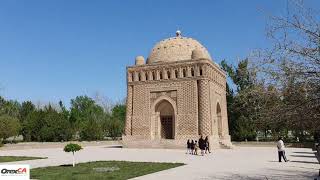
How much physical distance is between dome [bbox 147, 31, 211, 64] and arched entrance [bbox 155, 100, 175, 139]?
4.04 metres

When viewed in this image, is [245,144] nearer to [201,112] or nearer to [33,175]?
[201,112]

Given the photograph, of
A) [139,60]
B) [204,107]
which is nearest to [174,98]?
[204,107]

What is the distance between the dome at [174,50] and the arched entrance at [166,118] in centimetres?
404

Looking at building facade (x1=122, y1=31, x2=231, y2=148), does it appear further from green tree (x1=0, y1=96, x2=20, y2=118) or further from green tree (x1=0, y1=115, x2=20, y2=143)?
green tree (x1=0, y1=96, x2=20, y2=118)

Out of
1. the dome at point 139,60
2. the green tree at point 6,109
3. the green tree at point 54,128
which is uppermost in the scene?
the dome at point 139,60

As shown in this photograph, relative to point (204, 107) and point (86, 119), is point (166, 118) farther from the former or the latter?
point (86, 119)

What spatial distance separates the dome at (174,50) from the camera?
34031 mm

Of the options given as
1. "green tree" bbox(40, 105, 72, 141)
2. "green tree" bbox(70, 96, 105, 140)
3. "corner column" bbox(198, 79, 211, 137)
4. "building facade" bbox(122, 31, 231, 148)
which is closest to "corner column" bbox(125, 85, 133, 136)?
"building facade" bbox(122, 31, 231, 148)

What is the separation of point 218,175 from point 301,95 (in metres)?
5.39

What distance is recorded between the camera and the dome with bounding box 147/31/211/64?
34031 millimetres

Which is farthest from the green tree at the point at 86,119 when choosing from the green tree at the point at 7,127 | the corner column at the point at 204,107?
the corner column at the point at 204,107

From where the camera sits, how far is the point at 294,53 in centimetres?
739

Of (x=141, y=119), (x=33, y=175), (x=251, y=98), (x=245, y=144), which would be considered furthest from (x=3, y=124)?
(x=251, y=98)

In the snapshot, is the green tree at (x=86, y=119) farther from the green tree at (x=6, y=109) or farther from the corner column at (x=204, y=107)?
the corner column at (x=204, y=107)
